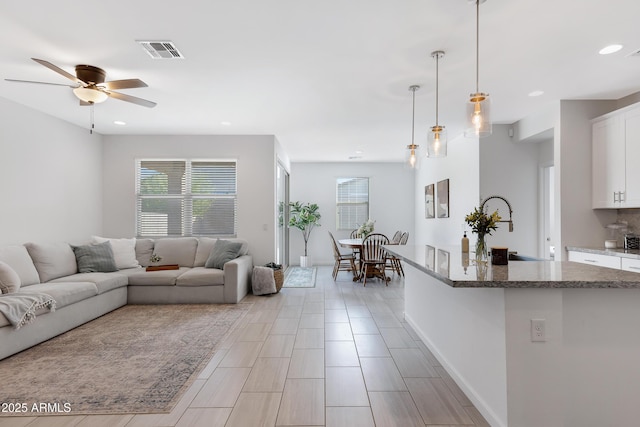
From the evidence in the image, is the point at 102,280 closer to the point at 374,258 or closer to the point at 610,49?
the point at 374,258

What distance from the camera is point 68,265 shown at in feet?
14.6

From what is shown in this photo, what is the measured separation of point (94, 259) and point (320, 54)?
4042 mm

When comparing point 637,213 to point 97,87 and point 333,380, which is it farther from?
point 97,87

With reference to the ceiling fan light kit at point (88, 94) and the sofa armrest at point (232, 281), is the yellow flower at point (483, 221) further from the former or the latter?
the ceiling fan light kit at point (88, 94)

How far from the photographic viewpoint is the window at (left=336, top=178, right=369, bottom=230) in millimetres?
8812

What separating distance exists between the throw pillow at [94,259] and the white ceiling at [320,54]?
1847mm

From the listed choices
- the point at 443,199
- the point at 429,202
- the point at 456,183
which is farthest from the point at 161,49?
the point at 429,202

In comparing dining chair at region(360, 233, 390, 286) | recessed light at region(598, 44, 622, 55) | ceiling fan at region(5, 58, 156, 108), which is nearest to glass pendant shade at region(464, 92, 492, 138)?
recessed light at region(598, 44, 622, 55)

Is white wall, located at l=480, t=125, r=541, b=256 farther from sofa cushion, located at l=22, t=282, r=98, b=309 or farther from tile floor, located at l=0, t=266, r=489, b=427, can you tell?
sofa cushion, located at l=22, t=282, r=98, b=309

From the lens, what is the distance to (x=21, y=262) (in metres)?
3.86

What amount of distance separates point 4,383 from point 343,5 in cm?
360

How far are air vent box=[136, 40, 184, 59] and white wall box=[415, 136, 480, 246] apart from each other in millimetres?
3825

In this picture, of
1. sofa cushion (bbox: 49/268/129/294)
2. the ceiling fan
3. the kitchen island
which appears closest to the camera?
the kitchen island

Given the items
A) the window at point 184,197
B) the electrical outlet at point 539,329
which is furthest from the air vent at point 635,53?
the window at point 184,197
